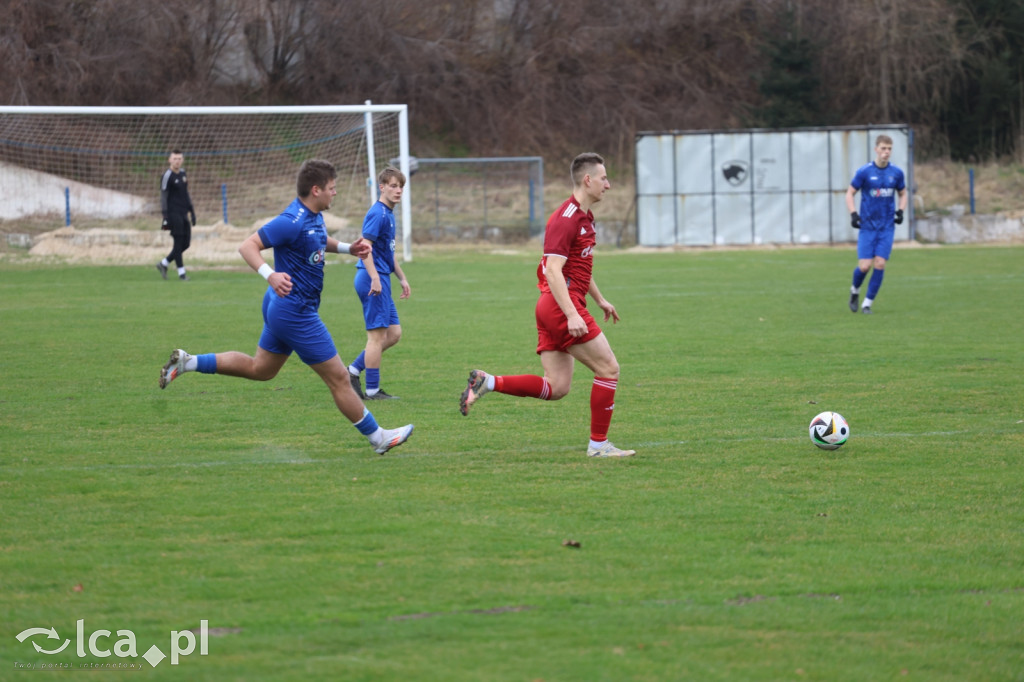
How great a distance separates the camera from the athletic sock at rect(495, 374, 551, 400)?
6.94m

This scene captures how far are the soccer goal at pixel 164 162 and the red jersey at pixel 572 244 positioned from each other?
65.1 ft

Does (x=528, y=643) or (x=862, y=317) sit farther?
(x=862, y=317)

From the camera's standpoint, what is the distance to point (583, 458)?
22.5ft

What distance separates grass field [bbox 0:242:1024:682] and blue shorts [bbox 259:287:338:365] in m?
0.67

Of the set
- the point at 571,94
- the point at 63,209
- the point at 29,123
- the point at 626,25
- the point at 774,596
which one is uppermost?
the point at 626,25

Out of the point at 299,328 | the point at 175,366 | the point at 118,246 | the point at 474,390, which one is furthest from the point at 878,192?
the point at 118,246

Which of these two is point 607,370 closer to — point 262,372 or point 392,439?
point 392,439

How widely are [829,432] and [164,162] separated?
2737 cm

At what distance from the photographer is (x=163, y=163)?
102ft

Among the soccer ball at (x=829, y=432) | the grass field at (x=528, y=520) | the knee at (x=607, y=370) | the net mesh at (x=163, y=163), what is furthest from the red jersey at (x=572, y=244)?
the net mesh at (x=163, y=163)

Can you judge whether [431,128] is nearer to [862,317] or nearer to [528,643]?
[862,317]

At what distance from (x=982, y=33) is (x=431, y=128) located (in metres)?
20.7

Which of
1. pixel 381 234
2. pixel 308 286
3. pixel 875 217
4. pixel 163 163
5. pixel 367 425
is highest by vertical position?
pixel 163 163

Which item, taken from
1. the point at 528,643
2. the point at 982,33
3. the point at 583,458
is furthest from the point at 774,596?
the point at 982,33
